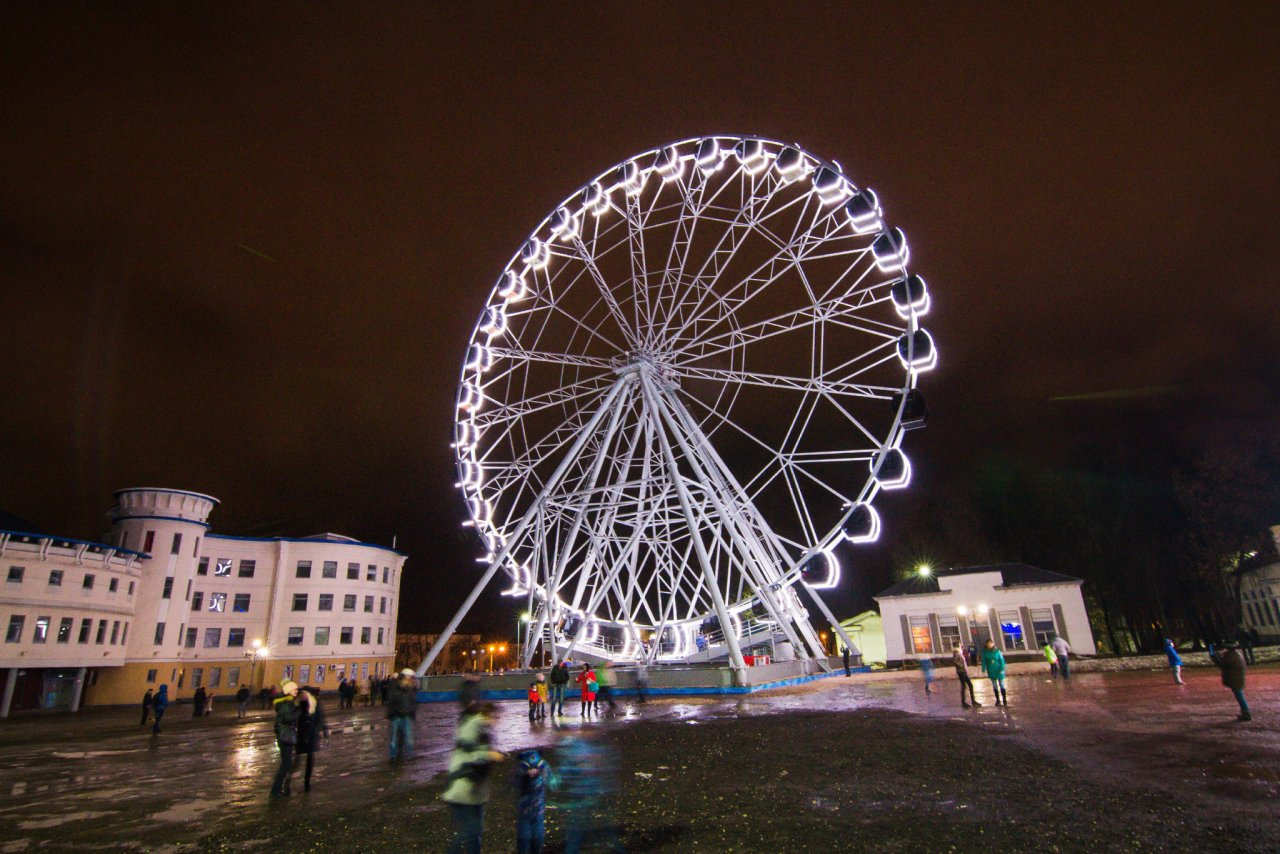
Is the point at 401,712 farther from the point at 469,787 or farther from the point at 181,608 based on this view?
the point at 181,608

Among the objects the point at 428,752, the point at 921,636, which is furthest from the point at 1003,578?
the point at 428,752

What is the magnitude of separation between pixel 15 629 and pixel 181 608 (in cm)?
1132

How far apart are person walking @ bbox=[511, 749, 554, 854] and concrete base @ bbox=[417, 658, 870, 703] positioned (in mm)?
18750

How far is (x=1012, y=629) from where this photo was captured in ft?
137

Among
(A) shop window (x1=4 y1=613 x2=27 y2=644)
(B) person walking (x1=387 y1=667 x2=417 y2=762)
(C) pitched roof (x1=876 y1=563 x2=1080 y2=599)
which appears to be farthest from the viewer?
(C) pitched roof (x1=876 y1=563 x2=1080 y2=599)

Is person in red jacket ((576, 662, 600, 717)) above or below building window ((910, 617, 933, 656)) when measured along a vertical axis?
below

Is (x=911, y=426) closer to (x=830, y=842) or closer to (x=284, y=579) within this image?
(x=830, y=842)

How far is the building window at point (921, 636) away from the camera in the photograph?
1699 inches

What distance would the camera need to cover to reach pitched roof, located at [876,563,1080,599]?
4231 centimetres

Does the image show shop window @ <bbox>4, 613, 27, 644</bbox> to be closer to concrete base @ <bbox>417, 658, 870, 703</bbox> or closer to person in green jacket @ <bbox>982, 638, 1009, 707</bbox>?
concrete base @ <bbox>417, 658, 870, 703</bbox>

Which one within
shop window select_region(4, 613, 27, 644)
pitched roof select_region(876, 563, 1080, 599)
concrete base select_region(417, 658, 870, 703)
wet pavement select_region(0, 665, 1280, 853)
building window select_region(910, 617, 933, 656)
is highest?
pitched roof select_region(876, 563, 1080, 599)

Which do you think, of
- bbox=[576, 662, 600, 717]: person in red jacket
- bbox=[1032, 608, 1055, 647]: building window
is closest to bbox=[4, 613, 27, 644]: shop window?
bbox=[576, 662, 600, 717]: person in red jacket

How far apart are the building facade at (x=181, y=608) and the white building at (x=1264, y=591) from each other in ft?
201

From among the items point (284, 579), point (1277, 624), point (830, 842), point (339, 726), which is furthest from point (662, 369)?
point (1277, 624)
